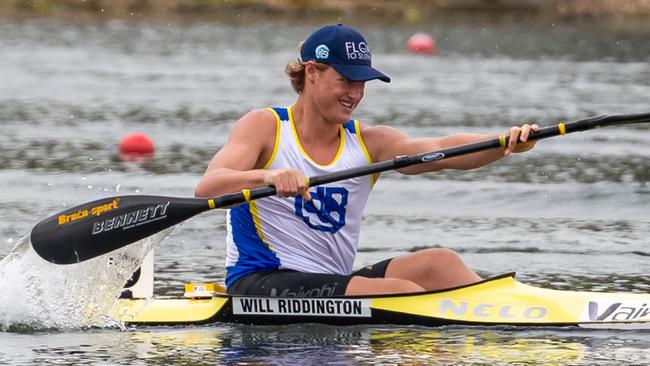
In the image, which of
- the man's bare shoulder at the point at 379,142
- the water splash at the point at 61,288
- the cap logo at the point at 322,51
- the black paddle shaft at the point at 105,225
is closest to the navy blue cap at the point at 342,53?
the cap logo at the point at 322,51

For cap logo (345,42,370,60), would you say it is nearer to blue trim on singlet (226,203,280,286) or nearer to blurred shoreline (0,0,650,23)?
blue trim on singlet (226,203,280,286)

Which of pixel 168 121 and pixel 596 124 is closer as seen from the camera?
pixel 596 124

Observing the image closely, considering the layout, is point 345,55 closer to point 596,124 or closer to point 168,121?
point 596,124

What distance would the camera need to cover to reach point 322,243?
8.12 metres

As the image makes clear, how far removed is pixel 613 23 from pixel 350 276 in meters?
31.8

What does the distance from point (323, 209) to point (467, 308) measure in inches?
36.8

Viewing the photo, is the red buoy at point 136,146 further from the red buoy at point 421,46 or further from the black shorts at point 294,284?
the red buoy at point 421,46

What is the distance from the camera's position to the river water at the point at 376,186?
7863 mm

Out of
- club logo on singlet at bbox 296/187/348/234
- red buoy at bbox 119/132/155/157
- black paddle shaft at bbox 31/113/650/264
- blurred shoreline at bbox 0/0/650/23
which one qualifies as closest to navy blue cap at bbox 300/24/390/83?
club logo on singlet at bbox 296/187/348/234

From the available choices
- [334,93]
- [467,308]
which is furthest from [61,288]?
[467,308]

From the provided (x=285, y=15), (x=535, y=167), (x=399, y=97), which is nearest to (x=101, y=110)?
(x=399, y=97)

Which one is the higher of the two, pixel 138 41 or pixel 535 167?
pixel 138 41

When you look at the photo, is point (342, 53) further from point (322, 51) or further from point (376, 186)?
point (376, 186)

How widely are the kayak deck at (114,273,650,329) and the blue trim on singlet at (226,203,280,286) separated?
0.19 m
